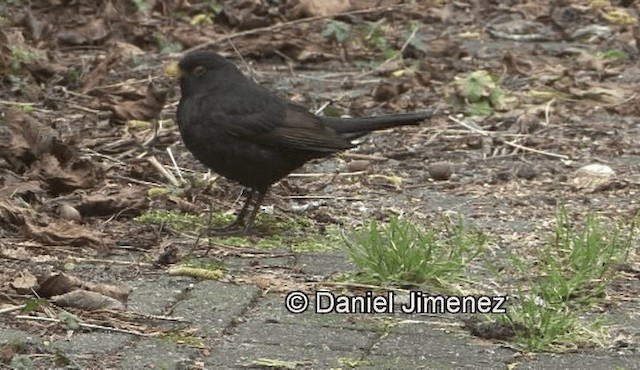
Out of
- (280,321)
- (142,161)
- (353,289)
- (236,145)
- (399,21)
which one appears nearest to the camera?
(280,321)

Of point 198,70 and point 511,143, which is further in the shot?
point 511,143

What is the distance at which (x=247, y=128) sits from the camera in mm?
5867

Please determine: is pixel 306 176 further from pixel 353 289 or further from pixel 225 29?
pixel 225 29

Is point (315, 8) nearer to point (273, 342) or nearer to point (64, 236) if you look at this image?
point (64, 236)

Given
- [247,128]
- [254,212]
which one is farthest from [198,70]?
[254,212]

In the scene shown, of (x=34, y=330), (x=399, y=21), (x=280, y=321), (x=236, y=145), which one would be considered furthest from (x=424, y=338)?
(x=399, y=21)

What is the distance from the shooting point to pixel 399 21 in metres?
10.7

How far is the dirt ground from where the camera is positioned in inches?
224

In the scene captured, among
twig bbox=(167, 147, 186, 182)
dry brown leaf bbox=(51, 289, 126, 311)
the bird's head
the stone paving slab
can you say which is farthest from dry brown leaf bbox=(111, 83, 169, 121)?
dry brown leaf bbox=(51, 289, 126, 311)

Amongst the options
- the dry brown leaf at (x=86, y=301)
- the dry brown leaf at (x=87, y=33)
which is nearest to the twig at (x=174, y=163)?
the dry brown leaf at (x=86, y=301)

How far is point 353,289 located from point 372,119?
160cm

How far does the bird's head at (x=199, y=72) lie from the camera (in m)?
6.10

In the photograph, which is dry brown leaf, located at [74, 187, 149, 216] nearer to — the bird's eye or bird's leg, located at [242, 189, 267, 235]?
bird's leg, located at [242, 189, 267, 235]

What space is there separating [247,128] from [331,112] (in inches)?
80.0
